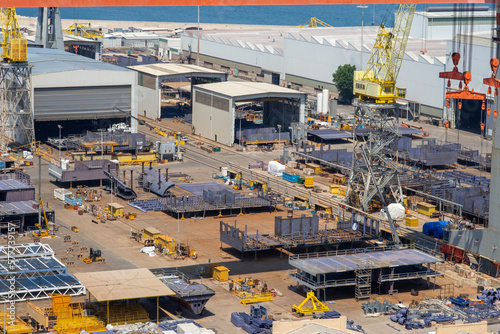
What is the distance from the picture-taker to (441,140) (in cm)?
9831

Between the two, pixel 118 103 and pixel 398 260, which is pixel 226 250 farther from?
pixel 118 103

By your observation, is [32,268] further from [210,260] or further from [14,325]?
[210,260]

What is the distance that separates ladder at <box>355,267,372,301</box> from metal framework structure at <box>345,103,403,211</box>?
2020cm

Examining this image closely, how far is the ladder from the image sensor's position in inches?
2003

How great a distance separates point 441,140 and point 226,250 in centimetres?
4497

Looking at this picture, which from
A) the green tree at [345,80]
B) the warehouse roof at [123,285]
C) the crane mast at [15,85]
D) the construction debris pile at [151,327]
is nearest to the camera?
the construction debris pile at [151,327]

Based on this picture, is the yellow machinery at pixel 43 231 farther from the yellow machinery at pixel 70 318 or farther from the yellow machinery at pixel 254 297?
the yellow machinery at pixel 254 297

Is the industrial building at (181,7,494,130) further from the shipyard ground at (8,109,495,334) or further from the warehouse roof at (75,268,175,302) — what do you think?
the warehouse roof at (75,268,175,302)

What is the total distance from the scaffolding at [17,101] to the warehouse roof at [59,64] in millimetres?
1808

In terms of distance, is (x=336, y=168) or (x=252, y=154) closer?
(x=336, y=168)

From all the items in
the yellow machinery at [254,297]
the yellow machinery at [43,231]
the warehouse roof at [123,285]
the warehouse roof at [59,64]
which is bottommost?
the yellow machinery at [254,297]

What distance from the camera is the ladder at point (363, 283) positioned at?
50.9 m

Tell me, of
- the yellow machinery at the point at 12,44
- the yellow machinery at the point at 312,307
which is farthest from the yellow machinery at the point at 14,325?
the yellow machinery at the point at 12,44

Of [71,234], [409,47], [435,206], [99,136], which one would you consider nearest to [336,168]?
[435,206]
